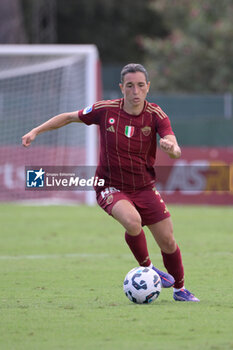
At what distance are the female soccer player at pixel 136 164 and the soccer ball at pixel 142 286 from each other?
31cm

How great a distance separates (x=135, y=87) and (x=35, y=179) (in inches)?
60.1

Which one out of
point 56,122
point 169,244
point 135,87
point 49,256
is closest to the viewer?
point 135,87

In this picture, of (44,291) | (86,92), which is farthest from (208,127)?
(44,291)

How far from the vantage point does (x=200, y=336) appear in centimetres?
550

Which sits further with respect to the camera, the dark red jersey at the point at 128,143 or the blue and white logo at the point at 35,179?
the blue and white logo at the point at 35,179

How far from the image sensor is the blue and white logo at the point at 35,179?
7.99 metres

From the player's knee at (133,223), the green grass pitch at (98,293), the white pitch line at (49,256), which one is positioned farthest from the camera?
the white pitch line at (49,256)

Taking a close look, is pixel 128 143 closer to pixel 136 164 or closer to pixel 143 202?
pixel 136 164

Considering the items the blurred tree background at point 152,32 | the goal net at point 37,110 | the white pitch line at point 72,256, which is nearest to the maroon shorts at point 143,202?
the white pitch line at point 72,256

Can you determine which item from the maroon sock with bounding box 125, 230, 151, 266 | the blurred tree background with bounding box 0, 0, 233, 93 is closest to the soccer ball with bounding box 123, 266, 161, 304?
the maroon sock with bounding box 125, 230, 151, 266

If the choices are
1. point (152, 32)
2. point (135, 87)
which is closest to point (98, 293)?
point (135, 87)

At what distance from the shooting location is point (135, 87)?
23.2 feet

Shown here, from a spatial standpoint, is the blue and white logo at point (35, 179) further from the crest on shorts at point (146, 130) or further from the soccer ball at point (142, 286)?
the soccer ball at point (142, 286)

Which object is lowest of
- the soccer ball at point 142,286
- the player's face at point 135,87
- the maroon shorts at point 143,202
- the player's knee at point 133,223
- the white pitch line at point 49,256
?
the white pitch line at point 49,256
